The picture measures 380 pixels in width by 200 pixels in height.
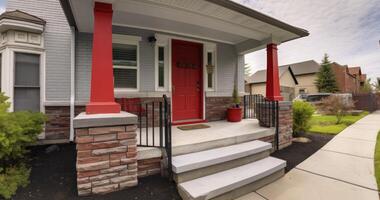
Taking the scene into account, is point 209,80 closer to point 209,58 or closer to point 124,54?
point 209,58

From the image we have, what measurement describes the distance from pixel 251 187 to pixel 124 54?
155 inches

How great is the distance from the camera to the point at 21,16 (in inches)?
153

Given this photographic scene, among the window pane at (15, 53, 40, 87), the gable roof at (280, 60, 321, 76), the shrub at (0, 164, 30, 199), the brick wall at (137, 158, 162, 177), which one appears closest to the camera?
the shrub at (0, 164, 30, 199)

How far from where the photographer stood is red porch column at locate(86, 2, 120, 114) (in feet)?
8.22

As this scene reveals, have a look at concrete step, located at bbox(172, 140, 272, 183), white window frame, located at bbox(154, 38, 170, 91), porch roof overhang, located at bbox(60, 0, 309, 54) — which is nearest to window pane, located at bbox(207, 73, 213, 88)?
porch roof overhang, located at bbox(60, 0, 309, 54)

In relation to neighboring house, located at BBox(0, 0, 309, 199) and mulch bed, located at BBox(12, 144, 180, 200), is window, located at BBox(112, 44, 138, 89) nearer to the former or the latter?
neighboring house, located at BBox(0, 0, 309, 199)

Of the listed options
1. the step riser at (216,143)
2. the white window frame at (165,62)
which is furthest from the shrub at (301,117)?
the white window frame at (165,62)

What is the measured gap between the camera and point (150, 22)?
408 centimetres

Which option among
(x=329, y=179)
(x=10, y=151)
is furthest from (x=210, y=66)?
(x=10, y=151)

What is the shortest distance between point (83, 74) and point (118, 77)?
2.61ft

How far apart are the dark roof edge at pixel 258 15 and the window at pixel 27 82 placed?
434cm

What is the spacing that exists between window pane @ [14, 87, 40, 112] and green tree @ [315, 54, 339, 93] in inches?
1061

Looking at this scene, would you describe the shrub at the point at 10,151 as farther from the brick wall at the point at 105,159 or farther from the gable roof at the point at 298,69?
the gable roof at the point at 298,69

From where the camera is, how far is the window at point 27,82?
13.2 feet
